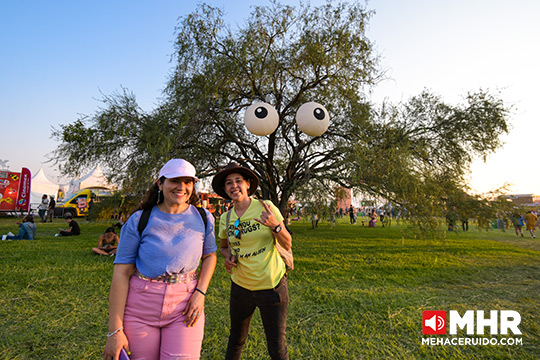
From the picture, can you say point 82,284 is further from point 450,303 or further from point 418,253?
point 418,253

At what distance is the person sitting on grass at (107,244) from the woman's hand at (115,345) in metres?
7.24

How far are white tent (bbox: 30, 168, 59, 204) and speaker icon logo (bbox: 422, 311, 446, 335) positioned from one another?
37.9m

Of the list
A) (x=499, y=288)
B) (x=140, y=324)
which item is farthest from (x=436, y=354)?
(x=499, y=288)

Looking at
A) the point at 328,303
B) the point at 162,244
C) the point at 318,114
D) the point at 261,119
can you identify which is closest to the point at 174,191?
the point at 162,244

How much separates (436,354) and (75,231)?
1350 centimetres

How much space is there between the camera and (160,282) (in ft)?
5.51

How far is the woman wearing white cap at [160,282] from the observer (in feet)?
5.25

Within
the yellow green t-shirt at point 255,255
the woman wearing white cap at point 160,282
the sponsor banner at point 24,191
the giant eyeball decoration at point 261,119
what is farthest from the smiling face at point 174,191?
the sponsor banner at point 24,191

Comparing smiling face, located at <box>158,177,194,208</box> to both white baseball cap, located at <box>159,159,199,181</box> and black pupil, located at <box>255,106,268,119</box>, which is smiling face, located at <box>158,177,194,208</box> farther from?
black pupil, located at <box>255,106,268,119</box>

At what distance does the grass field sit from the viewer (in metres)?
3.02

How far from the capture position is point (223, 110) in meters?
8.66

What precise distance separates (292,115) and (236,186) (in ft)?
29.0

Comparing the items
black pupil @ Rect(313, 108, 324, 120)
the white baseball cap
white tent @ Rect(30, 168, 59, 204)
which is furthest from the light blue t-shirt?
white tent @ Rect(30, 168, 59, 204)

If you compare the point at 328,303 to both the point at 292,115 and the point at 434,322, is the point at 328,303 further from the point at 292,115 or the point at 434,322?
the point at 292,115
